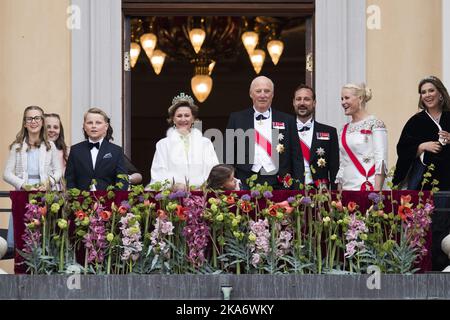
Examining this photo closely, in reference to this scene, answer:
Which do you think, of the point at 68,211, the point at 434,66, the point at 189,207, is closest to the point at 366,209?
the point at 189,207

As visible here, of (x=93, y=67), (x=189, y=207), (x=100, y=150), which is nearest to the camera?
(x=189, y=207)

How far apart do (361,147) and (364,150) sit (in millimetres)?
40

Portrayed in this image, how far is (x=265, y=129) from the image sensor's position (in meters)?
15.6

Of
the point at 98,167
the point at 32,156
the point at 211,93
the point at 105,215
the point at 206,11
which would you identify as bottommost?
the point at 105,215

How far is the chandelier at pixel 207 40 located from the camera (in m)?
23.6

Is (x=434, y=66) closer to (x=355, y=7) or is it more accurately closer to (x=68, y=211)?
(x=355, y=7)

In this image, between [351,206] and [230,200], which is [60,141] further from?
[351,206]

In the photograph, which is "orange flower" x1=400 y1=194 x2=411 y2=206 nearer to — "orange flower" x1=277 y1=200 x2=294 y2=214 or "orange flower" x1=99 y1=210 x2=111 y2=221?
"orange flower" x1=277 y1=200 x2=294 y2=214

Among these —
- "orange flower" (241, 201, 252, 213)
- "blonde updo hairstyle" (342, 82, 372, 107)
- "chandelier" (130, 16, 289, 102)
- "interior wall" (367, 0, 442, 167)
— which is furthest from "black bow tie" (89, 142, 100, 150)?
"chandelier" (130, 16, 289, 102)

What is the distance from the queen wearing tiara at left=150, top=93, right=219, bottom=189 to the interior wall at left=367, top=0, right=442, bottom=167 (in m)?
3.11

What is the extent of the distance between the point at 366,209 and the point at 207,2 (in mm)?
5173

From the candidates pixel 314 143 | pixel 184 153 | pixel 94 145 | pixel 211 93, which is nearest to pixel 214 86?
pixel 211 93

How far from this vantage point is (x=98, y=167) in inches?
595

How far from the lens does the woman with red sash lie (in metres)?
15.6
